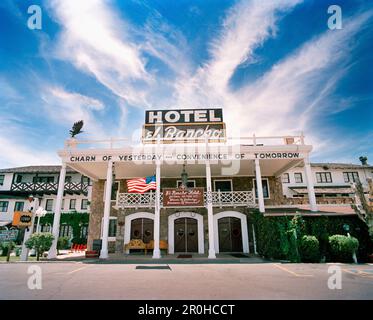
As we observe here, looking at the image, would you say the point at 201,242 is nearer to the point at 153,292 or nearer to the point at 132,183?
the point at 132,183

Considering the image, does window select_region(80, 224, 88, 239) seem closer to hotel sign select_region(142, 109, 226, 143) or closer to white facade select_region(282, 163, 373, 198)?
hotel sign select_region(142, 109, 226, 143)

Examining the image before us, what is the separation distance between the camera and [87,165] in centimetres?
1581

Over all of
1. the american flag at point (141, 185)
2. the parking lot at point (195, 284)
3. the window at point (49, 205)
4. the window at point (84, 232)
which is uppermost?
the window at point (49, 205)

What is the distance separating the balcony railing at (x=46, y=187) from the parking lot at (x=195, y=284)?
2008 centimetres

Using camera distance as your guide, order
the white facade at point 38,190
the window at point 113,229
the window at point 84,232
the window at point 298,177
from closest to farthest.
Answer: the window at point 113,229 → the window at point 84,232 → the white facade at point 38,190 → the window at point 298,177

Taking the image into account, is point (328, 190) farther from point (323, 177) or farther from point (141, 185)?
point (141, 185)

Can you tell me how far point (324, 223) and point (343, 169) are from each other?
25480 millimetres

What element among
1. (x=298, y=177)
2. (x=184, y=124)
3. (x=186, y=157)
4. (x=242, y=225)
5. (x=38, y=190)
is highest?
(x=184, y=124)

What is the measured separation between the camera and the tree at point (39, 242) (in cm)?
1234

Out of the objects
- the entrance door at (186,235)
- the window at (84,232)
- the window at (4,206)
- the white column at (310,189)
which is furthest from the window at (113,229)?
the window at (4,206)

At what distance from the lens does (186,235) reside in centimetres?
1574

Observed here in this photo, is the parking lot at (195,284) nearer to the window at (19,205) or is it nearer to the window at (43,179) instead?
the window at (43,179)

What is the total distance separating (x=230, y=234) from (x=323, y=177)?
23032 mm

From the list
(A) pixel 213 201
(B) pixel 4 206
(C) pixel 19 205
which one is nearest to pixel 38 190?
(C) pixel 19 205
